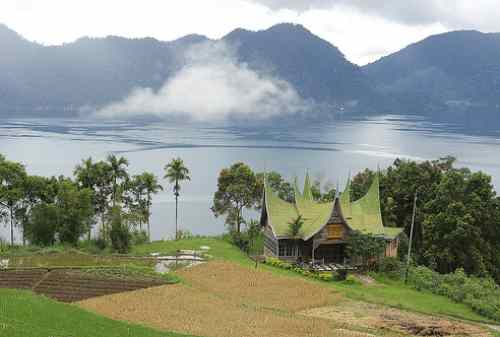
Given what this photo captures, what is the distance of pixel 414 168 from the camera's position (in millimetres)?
Result: 44656

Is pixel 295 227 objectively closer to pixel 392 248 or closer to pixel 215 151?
pixel 392 248

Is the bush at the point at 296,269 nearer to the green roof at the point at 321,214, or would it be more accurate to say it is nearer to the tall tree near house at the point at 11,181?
the green roof at the point at 321,214

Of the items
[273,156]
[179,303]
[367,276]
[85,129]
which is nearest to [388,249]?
[367,276]

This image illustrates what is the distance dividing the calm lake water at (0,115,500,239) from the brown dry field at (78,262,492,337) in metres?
30.1

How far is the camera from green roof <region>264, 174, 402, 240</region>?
3694 cm

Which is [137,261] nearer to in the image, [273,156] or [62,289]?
[62,289]

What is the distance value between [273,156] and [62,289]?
93928 millimetres

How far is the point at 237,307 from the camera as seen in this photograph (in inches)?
931

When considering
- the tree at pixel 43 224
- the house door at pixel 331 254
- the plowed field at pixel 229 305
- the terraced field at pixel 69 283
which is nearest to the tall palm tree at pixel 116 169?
the tree at pixel 43 224

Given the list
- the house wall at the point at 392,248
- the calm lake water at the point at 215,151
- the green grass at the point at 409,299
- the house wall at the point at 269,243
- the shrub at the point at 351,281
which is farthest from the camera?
the calm lake water at the point at 215,151

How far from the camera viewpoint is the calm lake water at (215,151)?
76312 mm

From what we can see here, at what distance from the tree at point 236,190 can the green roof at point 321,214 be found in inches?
250

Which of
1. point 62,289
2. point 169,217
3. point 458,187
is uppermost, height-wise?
point 458,187

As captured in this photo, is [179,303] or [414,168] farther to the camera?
[414,168]
